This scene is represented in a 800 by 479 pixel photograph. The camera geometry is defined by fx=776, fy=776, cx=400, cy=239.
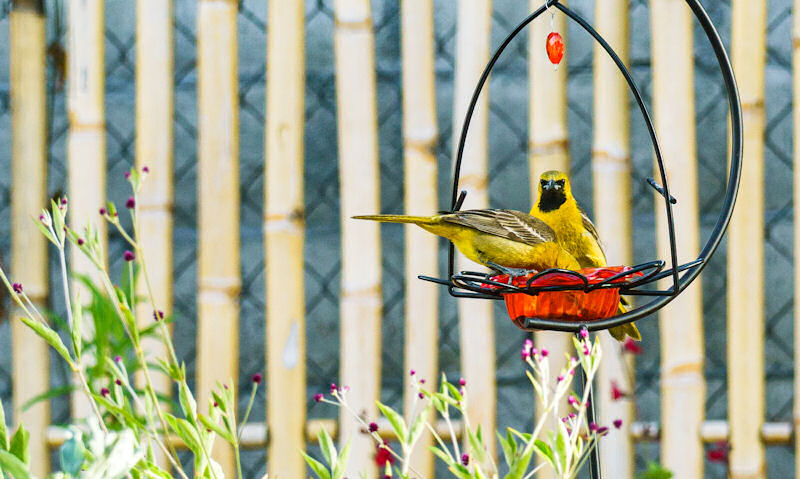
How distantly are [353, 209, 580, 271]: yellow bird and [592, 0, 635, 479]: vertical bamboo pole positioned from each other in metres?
0.60

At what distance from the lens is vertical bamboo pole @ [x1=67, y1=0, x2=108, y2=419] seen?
4.33 ft

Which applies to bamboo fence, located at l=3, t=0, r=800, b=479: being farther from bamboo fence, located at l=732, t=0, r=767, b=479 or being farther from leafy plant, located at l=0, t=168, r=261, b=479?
leafy plant, located at l=0, t=168, r=261, b=479

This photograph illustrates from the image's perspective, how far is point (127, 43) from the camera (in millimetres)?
1602

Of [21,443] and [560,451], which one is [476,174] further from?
[21,443]

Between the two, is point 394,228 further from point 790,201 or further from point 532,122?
point 790,201

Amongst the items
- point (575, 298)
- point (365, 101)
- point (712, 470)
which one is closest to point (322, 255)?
point (365, 101)

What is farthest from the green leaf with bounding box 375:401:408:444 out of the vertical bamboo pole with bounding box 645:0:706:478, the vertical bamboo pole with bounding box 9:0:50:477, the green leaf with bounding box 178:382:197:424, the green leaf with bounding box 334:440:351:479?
the vertical bamboo pole with bounding box 9:0:50:477

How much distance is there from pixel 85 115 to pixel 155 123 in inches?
4.9

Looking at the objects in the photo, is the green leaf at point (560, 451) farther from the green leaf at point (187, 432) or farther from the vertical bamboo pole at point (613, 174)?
the vertical bamboo pole at point (613, 174)

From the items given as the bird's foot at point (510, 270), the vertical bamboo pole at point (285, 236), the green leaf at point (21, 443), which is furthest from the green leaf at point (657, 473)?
the green leaf at point (21, 443)

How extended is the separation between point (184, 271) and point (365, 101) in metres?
0.58

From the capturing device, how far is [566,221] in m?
0.75


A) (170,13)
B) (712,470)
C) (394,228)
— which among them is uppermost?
(170,13)

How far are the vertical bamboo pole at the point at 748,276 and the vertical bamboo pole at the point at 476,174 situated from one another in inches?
16.0
